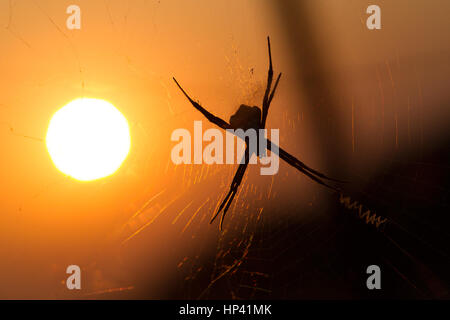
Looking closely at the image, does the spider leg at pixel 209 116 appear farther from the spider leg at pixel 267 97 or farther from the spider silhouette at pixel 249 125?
the spider leg at pixel 267 97

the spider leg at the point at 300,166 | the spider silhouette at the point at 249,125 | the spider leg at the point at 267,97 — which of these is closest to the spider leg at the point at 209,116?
the spider silhouette at the point at 249,125

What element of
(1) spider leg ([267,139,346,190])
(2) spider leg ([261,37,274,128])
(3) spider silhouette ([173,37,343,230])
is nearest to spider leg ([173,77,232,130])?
(3) spider silhouette ([173,37,343,230])

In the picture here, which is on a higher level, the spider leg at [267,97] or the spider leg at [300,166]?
the spider leg at [267,97]

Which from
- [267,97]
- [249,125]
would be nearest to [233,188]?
[249,125]

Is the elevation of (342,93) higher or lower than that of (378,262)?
higher

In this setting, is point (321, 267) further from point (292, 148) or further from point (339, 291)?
point (292, 148)

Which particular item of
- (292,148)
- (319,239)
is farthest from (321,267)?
(292,148)

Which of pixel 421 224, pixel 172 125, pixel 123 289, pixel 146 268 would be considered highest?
pixel 172 125

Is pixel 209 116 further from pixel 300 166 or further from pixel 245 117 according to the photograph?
pixel 300 166

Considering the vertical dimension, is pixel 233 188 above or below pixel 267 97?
below
